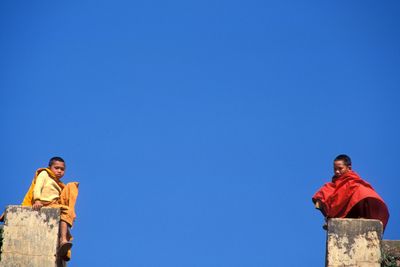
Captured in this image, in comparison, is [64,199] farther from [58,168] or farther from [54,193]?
[58,168]

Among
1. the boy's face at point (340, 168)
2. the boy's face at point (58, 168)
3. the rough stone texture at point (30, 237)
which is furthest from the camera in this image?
the boy's face at point (58, 168)

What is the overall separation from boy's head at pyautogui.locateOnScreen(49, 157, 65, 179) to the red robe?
14.0ft

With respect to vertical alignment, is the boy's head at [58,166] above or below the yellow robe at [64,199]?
above

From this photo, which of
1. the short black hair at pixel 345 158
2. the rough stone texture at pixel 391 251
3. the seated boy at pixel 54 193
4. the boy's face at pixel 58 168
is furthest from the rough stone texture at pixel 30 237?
the rough stone texture at pixel 391 251

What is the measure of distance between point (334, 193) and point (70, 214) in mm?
4076

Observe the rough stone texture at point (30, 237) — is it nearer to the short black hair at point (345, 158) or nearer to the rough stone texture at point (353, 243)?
the rough stone texture at point (353, 243)

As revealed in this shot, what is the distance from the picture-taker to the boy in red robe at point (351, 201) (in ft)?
39.8

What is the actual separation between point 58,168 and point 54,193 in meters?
0.56

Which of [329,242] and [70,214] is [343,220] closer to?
[329,242]

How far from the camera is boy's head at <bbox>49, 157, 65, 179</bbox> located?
13.3 m

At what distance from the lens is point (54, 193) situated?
12898mm

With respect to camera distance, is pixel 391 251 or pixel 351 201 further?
pixel 351 201

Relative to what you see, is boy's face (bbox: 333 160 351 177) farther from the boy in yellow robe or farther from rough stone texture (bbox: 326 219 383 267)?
the boy in yellow robe

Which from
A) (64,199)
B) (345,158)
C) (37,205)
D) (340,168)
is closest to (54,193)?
(64,199)
